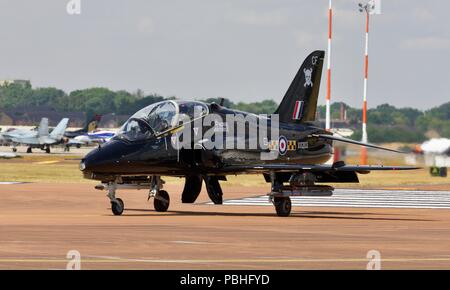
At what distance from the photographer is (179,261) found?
17375 millimetres

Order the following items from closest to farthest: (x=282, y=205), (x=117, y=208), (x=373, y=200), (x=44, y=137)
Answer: (x=117, y=208) < (x=282, y=205) < (x=373, y=200) < (x=44, y=137)

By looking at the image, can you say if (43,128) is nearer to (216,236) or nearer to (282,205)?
(282,205)

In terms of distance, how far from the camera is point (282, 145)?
33.0 meters

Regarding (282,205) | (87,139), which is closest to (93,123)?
(87,139)

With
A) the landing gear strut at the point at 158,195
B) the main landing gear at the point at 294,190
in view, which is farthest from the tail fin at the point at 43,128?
the main landing gear at the point at 294,190

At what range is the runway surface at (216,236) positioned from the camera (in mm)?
17469

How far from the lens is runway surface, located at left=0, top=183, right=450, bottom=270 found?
57.3 feet

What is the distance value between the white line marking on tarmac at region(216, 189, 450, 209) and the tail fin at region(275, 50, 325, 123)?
173 inches

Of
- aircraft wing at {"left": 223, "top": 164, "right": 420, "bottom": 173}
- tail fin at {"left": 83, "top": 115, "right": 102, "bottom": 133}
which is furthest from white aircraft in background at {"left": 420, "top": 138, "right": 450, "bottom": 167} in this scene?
tail fin at {"left": 83, "top": 115, "right": 102, "bottom": 133}

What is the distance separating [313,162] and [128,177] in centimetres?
619

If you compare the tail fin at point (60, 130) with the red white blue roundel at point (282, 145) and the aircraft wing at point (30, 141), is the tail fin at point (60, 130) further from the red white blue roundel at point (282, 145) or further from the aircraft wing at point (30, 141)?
the red white blue roundel at point (282, 145)

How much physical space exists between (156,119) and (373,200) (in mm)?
13530
